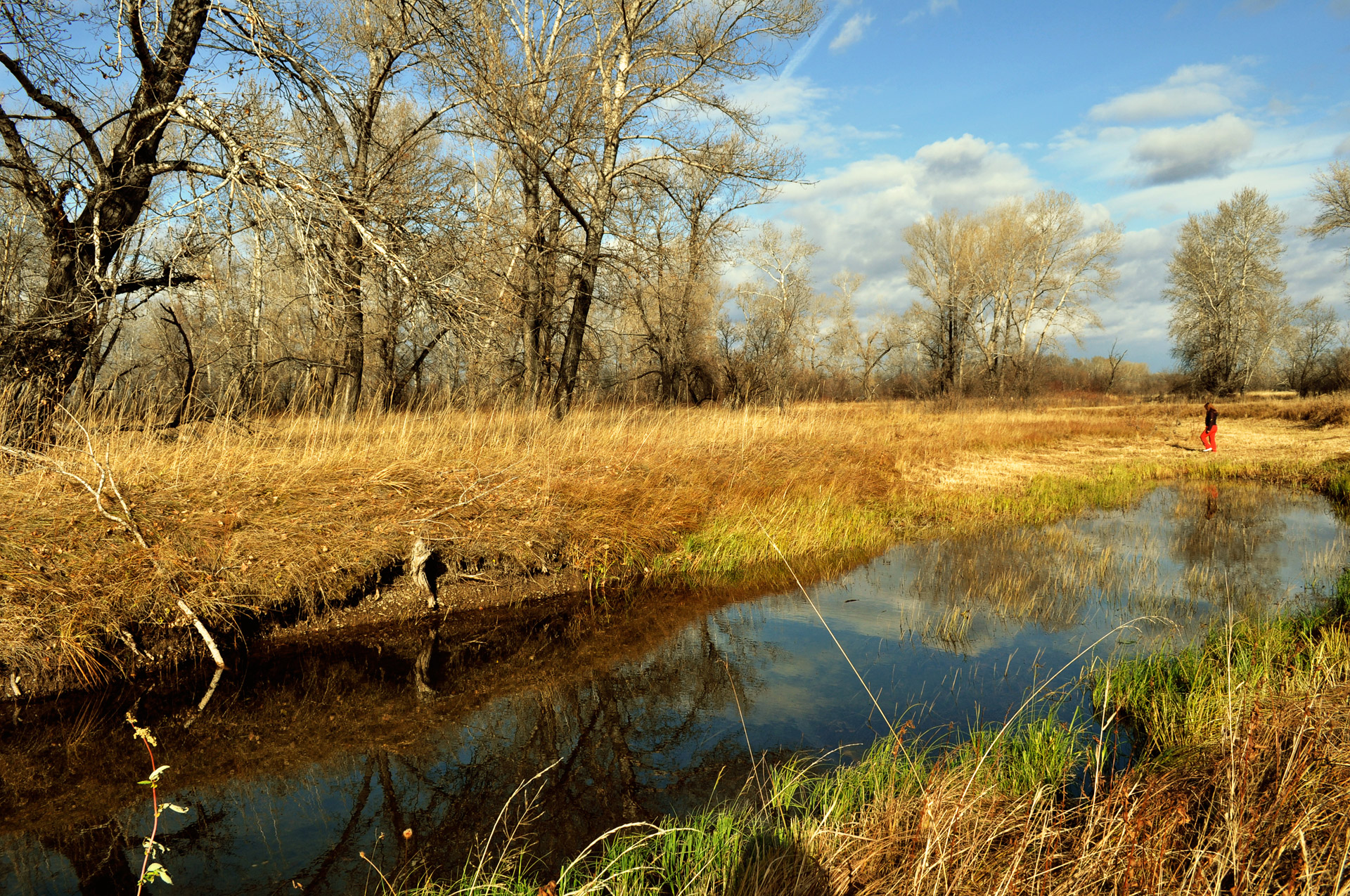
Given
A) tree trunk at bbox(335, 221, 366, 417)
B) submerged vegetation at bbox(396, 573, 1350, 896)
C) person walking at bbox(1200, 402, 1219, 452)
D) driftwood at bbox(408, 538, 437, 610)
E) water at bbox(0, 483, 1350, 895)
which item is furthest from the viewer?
person walking at bbox(1200, 402, 1219, 452)

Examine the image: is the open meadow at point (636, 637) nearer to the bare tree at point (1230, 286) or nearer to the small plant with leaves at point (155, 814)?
the small plant with leaves at point (155, 814)

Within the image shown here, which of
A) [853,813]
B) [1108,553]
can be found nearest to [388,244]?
[853,813]

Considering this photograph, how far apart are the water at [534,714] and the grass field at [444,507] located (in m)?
0.62

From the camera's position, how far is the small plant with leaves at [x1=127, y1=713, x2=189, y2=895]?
6.48 ft

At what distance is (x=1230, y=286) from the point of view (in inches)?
1453

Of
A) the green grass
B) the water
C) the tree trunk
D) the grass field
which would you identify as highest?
the tree trunk

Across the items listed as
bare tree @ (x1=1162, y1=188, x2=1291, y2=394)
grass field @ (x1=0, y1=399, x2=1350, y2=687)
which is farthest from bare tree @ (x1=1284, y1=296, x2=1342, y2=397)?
grass field @ (x1=0, y1=399, x2=1350, y2=687)

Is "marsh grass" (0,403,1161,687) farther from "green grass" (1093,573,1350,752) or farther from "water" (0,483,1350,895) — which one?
"green grass" (1093,573,1350,752)

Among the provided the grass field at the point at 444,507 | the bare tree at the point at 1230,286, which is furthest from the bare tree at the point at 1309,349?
the grass field at the point at 444,507

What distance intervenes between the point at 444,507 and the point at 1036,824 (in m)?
6.29

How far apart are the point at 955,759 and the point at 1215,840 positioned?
1460mm

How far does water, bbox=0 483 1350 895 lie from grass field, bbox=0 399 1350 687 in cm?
62

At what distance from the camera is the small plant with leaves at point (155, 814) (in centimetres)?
197

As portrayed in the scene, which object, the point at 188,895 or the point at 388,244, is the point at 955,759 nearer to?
the point at 188,895
